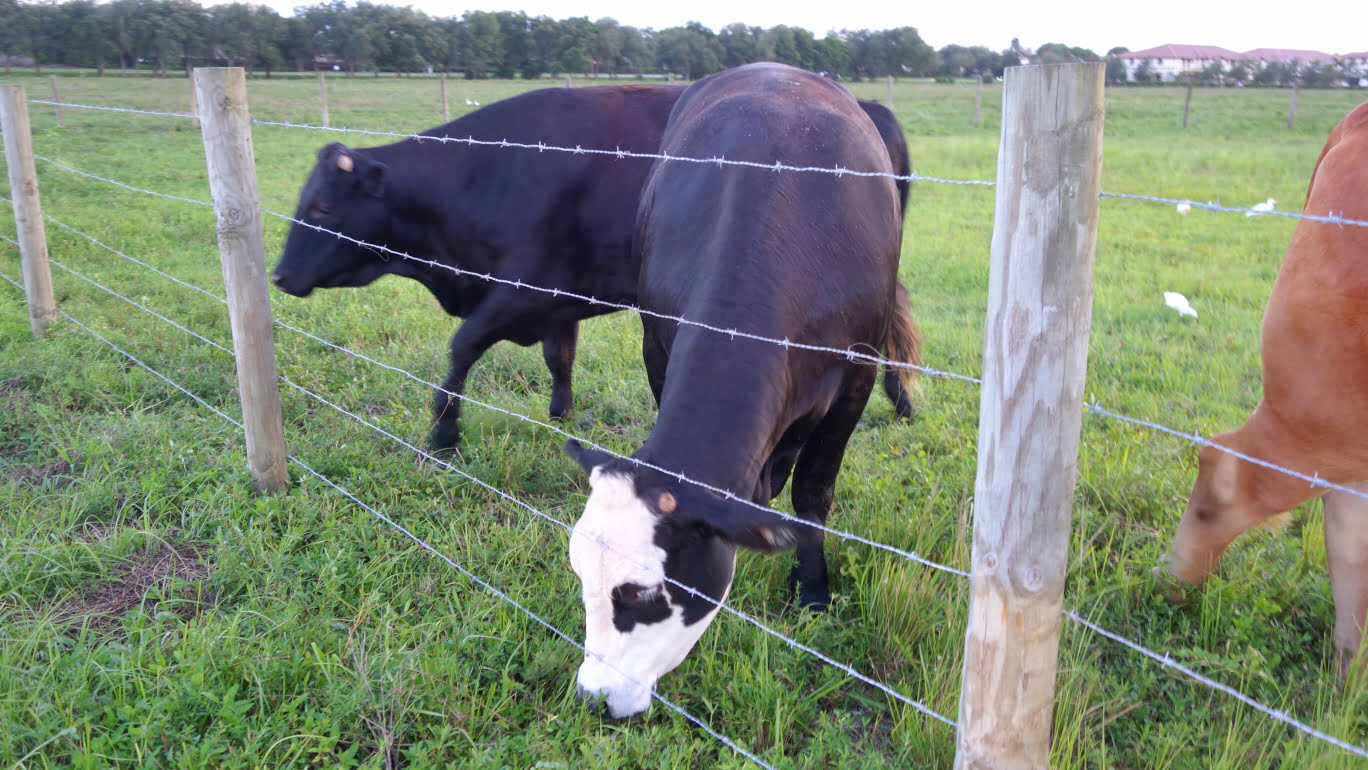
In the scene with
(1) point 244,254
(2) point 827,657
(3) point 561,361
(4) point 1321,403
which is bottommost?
(2) point 827,657

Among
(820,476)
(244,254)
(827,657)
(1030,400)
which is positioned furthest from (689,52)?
(1030,400)

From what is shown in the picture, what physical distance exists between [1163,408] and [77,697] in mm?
4391

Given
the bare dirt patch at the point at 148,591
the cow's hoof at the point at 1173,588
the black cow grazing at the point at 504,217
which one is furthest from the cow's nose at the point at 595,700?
the black cow grazing at the point at 504,217

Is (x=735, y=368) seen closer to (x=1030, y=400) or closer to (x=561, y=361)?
(x=1030, y=400)

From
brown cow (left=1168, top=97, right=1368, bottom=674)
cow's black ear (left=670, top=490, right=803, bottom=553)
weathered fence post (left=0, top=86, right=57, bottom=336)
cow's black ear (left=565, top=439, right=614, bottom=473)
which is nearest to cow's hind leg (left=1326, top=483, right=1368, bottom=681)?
brown cow (left=1168, top=97, right=1368, bottom=674)

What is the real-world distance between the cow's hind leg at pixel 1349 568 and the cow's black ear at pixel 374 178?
13.6ft

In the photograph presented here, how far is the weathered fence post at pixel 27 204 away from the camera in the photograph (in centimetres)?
547

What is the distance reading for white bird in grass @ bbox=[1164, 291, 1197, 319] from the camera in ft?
20.1

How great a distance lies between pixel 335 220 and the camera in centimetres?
486

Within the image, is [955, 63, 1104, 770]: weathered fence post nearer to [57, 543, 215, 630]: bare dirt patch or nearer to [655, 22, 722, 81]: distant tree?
[57, 543, 215, 630]: bare dirt patch

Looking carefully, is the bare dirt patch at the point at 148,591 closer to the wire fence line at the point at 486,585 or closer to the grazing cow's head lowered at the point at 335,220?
the wire fence line at the point at 486,585

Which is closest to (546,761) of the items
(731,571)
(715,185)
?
(731,571)

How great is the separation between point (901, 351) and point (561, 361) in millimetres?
1739

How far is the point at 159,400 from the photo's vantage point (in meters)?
4.75
